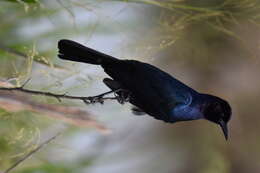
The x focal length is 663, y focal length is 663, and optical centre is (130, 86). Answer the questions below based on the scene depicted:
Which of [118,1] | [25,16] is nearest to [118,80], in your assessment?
[118,1]

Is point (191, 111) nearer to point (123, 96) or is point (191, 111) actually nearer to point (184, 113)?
point (184, 113)

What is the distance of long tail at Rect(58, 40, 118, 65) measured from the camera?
1.09 m

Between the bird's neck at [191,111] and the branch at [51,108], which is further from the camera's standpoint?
the bird's neck at [191,111]

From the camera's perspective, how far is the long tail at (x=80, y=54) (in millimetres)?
1087

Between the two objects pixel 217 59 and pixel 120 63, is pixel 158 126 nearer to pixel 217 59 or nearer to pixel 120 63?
pixel 217 59

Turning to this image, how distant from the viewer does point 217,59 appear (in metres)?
1.82

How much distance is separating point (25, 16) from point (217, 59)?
2.43ft

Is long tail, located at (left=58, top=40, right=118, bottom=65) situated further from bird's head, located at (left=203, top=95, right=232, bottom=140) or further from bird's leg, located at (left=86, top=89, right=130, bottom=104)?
bird's head, located at (left=203, top=95, right=232, bottom=140)

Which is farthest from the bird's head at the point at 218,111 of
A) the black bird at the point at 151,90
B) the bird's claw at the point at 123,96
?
the bird's claw at the point at 123,96

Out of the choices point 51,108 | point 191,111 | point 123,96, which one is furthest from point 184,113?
point 51,108

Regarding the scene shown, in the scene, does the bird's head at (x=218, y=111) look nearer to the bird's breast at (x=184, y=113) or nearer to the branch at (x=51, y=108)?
the bird's breast at (x=184, y=113)

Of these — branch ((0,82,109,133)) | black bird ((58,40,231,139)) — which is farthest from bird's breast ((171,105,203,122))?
branch ((0,82,109,133))

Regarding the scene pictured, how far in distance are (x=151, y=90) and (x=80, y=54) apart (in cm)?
14

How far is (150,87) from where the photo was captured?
3.81ft
